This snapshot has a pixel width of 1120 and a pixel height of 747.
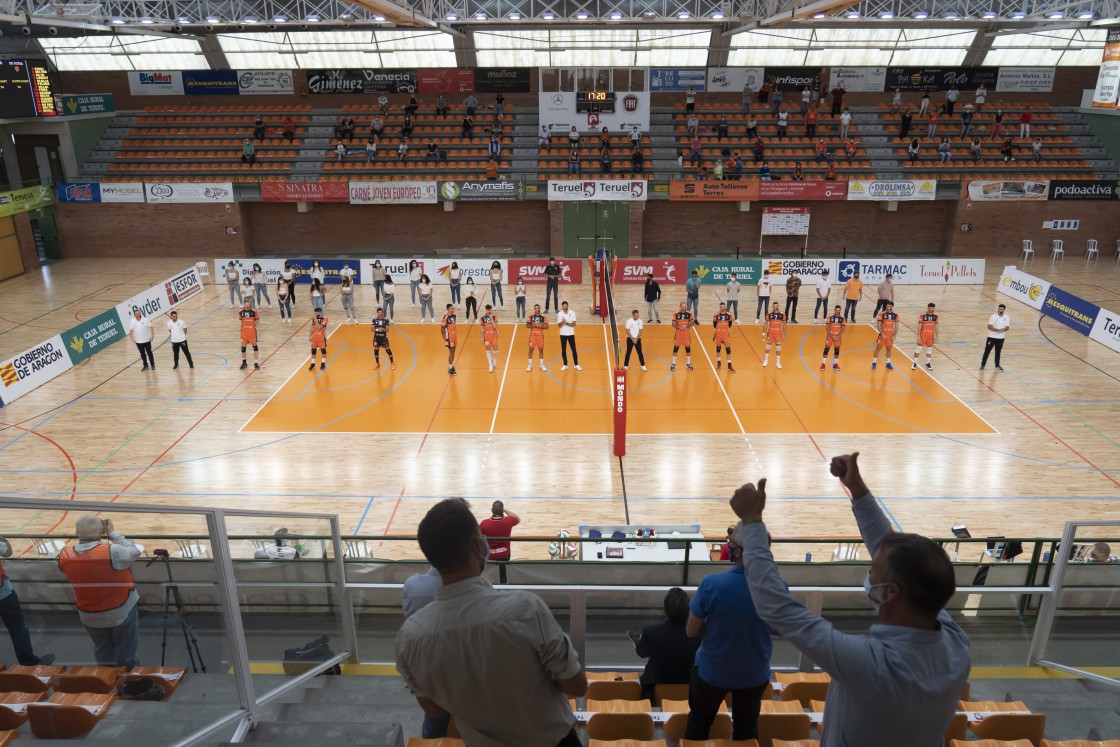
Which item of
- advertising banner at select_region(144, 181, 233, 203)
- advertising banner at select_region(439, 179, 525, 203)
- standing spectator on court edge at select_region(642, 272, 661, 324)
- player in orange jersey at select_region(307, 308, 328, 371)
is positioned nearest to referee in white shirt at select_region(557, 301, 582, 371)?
standing spectator on court edge at select_region(642, 272, 661, 324)

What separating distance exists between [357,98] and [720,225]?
17.4m

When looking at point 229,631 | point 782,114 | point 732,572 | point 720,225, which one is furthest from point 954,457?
point 782,114

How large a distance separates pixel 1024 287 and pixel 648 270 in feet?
40.4

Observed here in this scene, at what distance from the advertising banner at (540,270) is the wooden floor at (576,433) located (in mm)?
6172

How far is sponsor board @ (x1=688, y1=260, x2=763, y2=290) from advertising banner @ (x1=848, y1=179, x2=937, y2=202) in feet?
20.7

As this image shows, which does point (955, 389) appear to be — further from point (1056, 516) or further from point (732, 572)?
point (732, 572)

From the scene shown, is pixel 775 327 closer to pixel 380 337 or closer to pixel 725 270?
pixel 725 270

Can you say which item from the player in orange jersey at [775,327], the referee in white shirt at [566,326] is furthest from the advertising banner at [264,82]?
the player in orange jersey at [775,327]

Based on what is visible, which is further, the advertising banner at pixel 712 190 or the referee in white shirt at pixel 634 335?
the advertising banner at pixel 712 190

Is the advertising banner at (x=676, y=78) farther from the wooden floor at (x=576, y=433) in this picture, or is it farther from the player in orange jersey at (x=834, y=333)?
the player in orange jersey at (x=834, y=333)

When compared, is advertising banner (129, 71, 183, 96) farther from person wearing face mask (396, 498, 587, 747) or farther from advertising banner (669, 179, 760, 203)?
person wearing face mask (396, 498, 587, 747)

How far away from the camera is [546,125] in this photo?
114 feet

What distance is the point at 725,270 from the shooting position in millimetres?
28906

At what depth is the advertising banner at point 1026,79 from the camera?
35562mm
